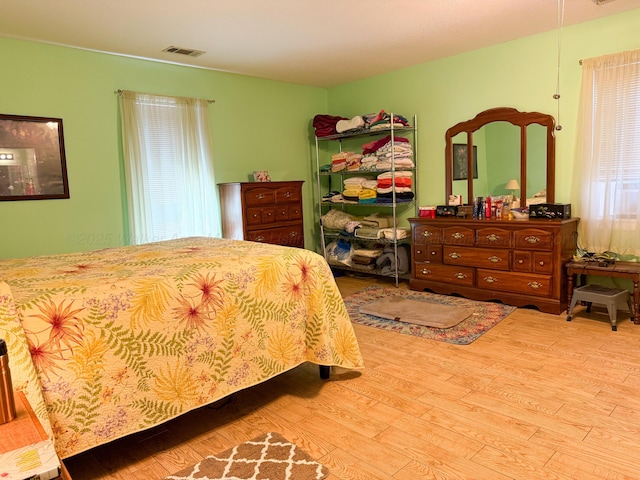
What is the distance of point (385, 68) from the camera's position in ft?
16.5

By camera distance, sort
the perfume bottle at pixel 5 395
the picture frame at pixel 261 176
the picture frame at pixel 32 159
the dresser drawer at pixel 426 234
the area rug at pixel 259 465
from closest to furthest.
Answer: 1. the perfume bottle at pixel 5 395
2. the area rug at pixel 259 465
3. the picture frame at pixel 32 159
4. the dresser drawer at pixel 426 234
5. the picture frame at pixel 261 176

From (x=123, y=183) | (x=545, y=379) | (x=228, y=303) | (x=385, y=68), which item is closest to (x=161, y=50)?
(x=123, y=183)

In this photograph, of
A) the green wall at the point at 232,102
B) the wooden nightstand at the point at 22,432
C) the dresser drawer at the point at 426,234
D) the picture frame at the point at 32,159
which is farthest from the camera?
the dresser drawer at the point at 426,234

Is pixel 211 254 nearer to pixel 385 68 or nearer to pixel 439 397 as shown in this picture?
pixel 439 397

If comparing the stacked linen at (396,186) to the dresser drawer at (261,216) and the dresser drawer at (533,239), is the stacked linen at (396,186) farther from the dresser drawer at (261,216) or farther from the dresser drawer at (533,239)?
the dresser drawer at (533,239)

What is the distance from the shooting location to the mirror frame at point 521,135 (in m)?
4.08

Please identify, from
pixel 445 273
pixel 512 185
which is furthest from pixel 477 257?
pixel 512 185

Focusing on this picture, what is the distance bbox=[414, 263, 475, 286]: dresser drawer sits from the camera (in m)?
4.30

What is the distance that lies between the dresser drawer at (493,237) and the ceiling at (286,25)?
1.71 metres

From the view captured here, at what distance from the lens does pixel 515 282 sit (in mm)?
3971

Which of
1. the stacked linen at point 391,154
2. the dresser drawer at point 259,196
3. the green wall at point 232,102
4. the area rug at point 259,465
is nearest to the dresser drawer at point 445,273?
the green wall at point 232,102

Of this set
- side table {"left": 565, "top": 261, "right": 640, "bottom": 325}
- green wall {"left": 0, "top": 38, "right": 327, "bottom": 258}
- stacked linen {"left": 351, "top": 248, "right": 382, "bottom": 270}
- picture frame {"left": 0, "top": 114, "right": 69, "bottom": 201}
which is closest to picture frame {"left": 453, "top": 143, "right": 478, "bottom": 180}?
stacked linen {"left": 351, "top": 248, "right": 382, "bottom": 270}

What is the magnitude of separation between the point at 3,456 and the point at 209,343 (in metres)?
1.15

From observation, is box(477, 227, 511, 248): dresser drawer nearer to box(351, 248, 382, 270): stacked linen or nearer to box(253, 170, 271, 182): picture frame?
box(351, 248, 382, 270): stacked linen
